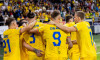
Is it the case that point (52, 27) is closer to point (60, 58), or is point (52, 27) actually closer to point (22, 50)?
point (60, 58)

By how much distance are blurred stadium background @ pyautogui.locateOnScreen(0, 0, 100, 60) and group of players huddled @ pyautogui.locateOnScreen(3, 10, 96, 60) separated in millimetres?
10808

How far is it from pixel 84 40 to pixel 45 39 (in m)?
0.99

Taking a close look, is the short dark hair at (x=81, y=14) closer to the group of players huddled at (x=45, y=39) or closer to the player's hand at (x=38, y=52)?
the group of players huddled at (x=45, y=39)

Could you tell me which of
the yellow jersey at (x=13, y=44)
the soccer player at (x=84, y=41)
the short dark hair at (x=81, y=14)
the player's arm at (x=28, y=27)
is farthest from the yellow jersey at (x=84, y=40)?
the yellow jersey at (x=13, y=44)

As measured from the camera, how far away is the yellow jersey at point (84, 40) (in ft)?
19.3

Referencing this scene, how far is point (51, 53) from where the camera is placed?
559 centimetres

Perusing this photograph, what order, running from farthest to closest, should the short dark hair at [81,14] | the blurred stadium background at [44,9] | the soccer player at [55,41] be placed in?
the blurred stadium background at [44,9] → the short dark hair at [81,14] → the soccer player at [55,41]

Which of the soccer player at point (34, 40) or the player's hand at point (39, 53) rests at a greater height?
the soccer player at point (34, 40)

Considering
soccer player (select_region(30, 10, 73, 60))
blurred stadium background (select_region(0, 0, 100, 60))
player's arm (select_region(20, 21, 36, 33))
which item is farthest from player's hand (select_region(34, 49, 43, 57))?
blurred stadium background (select_region(0, 0, 100, 60))

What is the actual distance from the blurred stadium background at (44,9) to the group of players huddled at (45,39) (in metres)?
10.8

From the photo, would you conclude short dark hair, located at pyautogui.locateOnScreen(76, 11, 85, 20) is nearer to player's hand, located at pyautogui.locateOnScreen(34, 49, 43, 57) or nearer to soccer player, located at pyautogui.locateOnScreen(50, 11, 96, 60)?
soccer player, located at pyautogui.locateOnScreen(50, 11, 96, 60)

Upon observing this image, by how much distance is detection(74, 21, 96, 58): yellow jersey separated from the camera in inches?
231

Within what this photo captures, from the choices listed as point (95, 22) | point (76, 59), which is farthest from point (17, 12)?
point (76, 59)

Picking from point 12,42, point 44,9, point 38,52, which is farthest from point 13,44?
point 44,9
